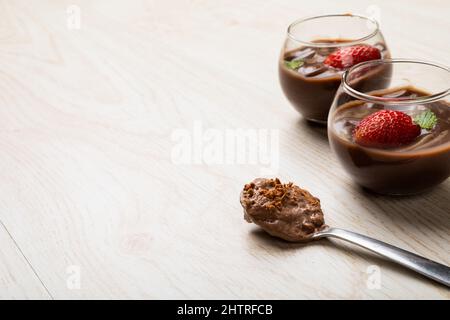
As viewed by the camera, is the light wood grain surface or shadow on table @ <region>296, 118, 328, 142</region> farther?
shadow on table @ <region>296, 118, 328, 142</region>

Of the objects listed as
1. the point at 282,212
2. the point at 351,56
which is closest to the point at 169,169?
the point at 282,212

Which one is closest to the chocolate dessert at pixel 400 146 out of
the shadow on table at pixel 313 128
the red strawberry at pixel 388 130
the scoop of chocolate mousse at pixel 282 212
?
the red strawberry at pixel 388 130

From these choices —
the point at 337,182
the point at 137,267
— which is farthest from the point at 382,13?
the point at 137,267

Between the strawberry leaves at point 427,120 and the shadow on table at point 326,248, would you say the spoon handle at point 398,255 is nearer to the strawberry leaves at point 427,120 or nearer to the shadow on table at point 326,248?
the shadow on table at point 326,248

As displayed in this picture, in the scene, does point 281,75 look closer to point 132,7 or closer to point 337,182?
point 337,182

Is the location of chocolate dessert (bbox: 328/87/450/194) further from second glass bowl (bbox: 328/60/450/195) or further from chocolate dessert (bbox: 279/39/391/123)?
chocolate dessert (bbox: 279/39/391/123)

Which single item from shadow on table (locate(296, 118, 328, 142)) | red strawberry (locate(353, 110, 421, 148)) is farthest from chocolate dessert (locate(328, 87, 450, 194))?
shadow on table (locate(296, 118, 328, 142))

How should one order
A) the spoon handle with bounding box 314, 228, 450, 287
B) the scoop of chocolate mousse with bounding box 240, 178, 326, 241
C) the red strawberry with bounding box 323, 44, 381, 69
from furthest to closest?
the red strawberry with bounding box 323, 44, 381, 69 → the scoop of chocolate mousse with bounding box 240, 178, 326, 241 → the spoon handle with bounding box 314, 228, 450, 287
